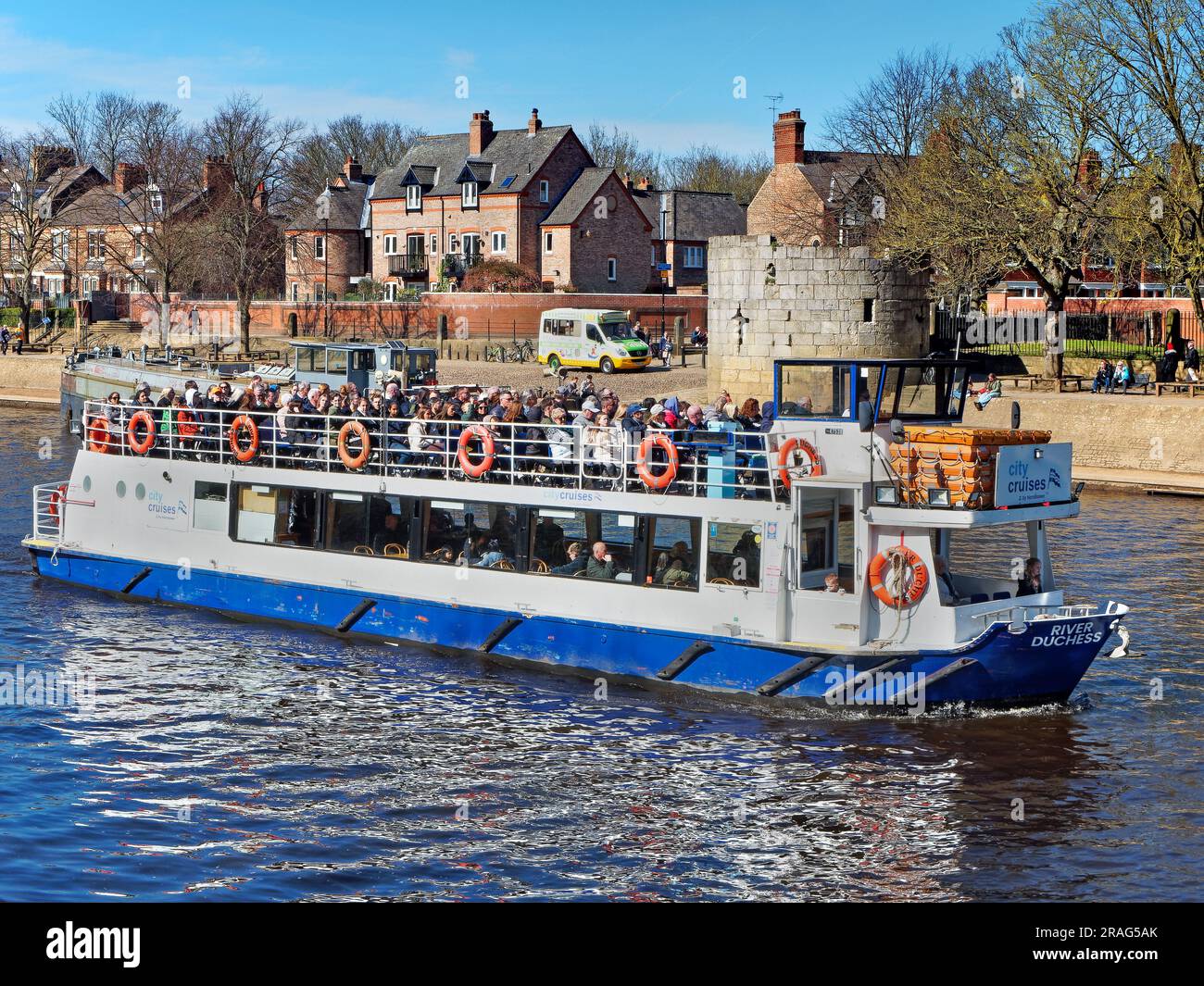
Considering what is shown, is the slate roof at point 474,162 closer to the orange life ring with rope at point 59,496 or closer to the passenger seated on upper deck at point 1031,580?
the orange life ring with rope at point 59,496

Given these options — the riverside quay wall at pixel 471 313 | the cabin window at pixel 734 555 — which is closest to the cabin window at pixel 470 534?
the cabin window at pixel 734 555

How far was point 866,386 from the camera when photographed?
21.3 meters

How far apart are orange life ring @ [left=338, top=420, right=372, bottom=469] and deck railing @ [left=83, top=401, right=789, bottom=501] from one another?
0.02 m

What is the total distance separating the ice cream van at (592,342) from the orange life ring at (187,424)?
3561 centimetres

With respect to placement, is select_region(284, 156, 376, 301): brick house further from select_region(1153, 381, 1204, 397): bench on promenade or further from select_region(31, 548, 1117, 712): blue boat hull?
select_region(31, 548, 1117, 712): blue boat hull

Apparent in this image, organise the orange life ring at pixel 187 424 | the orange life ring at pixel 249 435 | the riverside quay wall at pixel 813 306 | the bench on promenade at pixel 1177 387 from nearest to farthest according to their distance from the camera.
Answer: the orange life ring at pixel 249 435, the orange life ring at pixel 187 424, the bench on promenade at pixel 1177 387, the riverside quay wall at pixel 813 306

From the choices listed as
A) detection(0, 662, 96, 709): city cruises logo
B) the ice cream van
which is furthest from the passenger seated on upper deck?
the ice cream van
